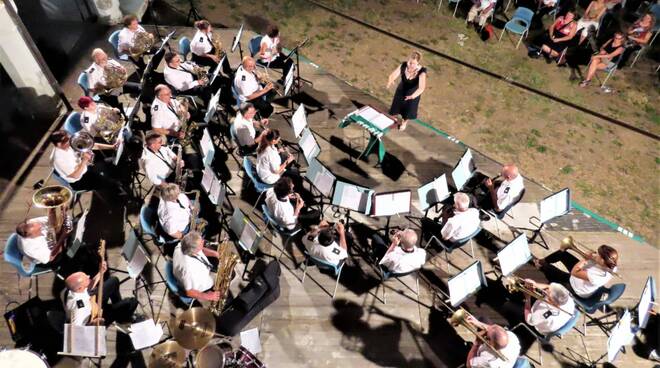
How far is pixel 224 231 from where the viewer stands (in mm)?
6656

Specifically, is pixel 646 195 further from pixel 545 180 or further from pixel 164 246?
pixel 164 246

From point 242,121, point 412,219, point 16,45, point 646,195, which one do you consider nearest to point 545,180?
point 646,195

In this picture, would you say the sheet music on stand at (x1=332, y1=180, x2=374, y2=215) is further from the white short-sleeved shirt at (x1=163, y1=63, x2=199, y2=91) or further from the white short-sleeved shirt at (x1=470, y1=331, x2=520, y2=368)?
the white short-sleeved shirt at (x1=163, y1=63, x2=199, y2=91)

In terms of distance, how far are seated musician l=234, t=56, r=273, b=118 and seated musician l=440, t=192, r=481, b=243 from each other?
362 centimetres

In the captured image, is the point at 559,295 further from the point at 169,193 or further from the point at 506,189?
the point at 169,193

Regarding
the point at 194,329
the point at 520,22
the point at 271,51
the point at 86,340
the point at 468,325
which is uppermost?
the point at 520,22

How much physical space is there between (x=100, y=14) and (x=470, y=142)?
824cm

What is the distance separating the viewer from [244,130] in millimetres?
6578

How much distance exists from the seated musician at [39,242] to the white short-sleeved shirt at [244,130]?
2604 mm

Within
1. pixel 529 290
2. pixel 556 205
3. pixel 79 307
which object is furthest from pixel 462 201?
pixel 79 307

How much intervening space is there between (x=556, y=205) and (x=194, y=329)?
4837mm

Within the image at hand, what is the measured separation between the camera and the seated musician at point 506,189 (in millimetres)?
6074

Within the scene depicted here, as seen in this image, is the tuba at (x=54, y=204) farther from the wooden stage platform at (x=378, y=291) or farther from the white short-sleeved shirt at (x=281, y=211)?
the white short-sleeved shirt at (x=281, y=211)

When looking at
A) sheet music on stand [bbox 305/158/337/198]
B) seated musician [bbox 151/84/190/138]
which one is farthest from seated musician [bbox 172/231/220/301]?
seated musician [bbox 151/84/190/138]
